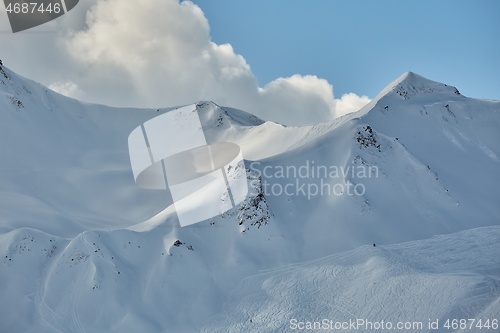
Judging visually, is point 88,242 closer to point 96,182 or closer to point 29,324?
point 29,324

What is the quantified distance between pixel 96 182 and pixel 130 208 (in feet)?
21.4

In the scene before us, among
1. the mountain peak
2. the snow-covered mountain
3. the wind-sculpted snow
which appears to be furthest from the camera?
the mountain peak

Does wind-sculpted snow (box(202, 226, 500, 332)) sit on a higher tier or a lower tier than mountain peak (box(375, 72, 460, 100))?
lower

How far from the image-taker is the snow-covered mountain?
79.0 ft

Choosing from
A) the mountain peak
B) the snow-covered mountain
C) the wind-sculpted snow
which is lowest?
the wind-sculpted snow

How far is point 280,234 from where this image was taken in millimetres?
30828

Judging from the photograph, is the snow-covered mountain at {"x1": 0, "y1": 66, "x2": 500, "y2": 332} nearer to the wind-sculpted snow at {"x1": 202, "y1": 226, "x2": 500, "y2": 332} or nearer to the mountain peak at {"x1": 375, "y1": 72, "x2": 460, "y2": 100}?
the wind-sculpted snow at {"x1": 202, "y1": 226, "x2": 500, "y2": 332}

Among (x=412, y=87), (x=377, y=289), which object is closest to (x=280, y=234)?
A: (x=377, y=289)

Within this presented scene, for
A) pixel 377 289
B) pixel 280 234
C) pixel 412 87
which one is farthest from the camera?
pixel 412 87

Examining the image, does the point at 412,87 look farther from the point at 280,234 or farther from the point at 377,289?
the point at 377,289

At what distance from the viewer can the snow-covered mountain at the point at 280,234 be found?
2409cm

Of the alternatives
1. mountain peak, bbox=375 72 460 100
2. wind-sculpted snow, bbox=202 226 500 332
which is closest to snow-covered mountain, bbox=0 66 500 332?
wind-sculpted snow, bbox=202 226 500 332

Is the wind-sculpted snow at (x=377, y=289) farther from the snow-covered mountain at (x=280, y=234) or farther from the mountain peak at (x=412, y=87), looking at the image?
the mountain peak at (x=412, y=87)


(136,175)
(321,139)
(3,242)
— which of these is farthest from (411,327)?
(136,175)
